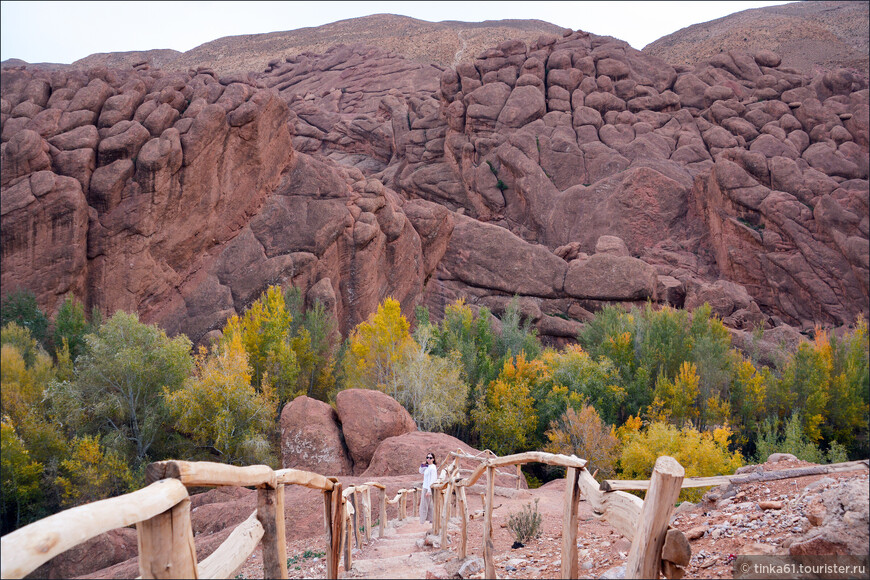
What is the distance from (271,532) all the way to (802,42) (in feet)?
310

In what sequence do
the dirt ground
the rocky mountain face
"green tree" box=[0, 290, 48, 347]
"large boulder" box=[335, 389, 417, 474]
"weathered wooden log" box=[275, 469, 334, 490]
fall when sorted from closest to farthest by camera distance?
"weathered wooden log" box=[275, 469, 334, 490]
the dirt ground
"large boulder" box=[335, 389, 417, 474]
"green tree" box=[0, 290, 48, 347]
the rocky mountain face

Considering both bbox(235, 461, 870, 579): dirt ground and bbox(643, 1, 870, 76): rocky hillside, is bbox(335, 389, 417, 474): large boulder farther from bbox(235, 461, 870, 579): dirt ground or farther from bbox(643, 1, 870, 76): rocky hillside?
bbox(643, 1, 870, 76): rocky hillside

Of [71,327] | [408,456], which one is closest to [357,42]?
[71,327]

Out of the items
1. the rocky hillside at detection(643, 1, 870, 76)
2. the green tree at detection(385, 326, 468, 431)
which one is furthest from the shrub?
the rocky hillside at detection(643, 1, 870, 76)

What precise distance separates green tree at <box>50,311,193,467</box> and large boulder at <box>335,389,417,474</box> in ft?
23.0

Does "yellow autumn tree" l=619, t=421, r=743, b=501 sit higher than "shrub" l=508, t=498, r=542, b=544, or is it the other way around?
"shrub" l=508, t=498, r=542, b=544

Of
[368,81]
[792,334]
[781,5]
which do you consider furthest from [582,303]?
[781,5]

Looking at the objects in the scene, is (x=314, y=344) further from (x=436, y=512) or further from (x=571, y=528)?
(x=571, y=528)

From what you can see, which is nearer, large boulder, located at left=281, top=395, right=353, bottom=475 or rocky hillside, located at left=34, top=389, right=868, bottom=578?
rocky hillside, located at left=34, top=389, right=868, bottom=578

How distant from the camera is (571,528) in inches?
180

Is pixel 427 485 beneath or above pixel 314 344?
above

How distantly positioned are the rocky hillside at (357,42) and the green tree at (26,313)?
251 ft

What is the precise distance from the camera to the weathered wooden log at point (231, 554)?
3.36m

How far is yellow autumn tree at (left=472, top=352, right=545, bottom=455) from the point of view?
27.6 meters
